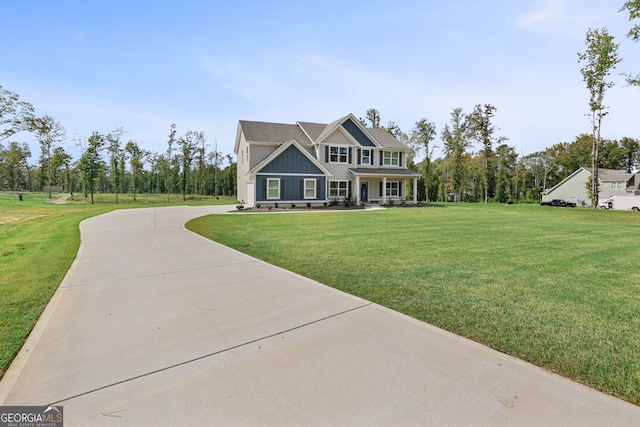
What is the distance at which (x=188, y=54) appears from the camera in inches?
543

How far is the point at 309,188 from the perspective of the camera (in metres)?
25.4

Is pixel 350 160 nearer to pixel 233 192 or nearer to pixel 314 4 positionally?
pixel 314 4

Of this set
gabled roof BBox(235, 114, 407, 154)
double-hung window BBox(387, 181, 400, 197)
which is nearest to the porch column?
double-hung window BBox(387, 181, 400, 197)

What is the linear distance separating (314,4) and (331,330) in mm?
11352

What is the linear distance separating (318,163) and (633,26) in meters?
23.6

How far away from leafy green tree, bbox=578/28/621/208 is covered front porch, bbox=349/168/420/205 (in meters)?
17.0

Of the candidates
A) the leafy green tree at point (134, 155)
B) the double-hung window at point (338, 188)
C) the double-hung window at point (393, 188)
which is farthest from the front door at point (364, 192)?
the leafy green tree at point (134, 155)

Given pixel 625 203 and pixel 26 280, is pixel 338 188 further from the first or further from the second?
pixel 625 203

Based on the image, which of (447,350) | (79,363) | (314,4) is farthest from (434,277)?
(314,4)

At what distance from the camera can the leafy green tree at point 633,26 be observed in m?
20.3

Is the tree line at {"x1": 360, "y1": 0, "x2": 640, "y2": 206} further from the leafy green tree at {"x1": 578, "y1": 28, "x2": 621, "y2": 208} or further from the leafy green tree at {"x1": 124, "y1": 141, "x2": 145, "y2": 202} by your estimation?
the leafy green tree at {"x1": 124, "y1": 141, "x2": 145, "y2": 202}

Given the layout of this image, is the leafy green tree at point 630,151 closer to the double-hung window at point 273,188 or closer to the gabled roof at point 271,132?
the gabled roof at point 271,132

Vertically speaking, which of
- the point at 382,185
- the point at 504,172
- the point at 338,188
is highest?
the point at 504,172

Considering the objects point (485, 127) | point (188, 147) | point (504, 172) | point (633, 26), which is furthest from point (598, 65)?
point (188, 147)
